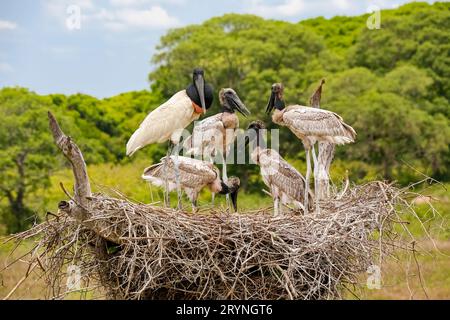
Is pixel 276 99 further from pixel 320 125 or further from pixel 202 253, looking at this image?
pixel 202 253

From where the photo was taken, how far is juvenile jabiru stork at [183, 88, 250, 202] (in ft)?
33.8

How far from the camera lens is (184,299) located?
7.48 meters

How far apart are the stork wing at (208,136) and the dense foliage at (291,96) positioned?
17.4m

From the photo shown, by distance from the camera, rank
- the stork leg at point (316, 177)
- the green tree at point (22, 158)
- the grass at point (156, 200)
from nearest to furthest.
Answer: the stork leg at point (316, 177), the grass at point (156, 200), the green tree at point (22, 158)

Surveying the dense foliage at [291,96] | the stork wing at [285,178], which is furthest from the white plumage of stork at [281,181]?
the dense foliage at [291,96]

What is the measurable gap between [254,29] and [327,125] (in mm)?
28099

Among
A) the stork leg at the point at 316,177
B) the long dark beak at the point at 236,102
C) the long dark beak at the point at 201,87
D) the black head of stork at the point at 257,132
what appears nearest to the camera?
the long dark beak at the point at 201,87

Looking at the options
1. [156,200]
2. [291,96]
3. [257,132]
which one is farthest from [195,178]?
[291,96]

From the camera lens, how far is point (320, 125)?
916 cm

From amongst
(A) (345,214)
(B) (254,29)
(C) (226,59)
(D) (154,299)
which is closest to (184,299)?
(D) (154,299)

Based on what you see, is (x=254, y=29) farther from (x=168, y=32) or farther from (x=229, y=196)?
(x=229, y=196)

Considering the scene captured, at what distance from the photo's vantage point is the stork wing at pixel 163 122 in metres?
8.73

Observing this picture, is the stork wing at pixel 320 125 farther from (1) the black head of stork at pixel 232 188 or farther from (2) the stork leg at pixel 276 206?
(1) the black head of stork at pixel 232 188

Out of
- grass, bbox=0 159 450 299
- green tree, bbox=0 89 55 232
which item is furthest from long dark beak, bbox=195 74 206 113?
green tree, bbox=0 89 55 232
